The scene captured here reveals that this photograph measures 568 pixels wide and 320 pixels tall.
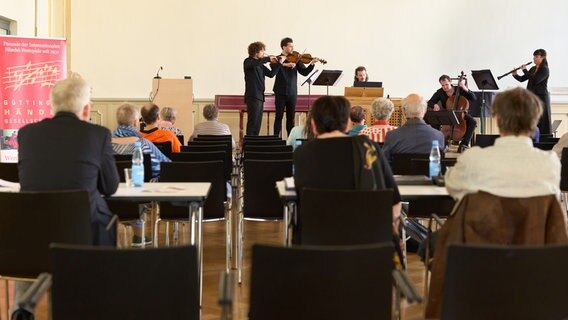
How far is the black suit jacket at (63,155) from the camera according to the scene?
348 cm

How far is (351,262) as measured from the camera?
2262 millimetres

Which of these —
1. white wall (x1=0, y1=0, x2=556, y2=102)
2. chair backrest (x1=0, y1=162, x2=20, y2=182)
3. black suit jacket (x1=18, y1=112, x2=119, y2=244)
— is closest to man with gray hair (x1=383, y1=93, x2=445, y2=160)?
chair backrest (x1=0, y1=162, x2=20, y2=182)

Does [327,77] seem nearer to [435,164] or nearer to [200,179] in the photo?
[200,179]

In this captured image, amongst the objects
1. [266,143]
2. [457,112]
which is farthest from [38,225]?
[457,112]

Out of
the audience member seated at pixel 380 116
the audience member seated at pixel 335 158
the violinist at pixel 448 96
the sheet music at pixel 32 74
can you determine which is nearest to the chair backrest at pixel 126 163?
the audience member seated at pixel 335 158

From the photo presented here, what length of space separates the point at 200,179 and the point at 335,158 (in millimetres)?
1724

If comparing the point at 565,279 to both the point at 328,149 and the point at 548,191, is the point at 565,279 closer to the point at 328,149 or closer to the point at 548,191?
the point at 548,191

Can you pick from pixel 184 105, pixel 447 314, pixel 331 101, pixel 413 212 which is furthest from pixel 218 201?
pixel 184 105

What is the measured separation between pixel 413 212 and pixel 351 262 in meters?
3.09

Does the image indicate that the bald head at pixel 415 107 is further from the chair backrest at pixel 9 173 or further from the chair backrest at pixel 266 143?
the chair backrest at pixel 9 173

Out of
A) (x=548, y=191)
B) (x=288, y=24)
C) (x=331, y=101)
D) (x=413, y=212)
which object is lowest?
(x=413, y=212)

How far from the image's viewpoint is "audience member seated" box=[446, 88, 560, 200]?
3055 millimetres

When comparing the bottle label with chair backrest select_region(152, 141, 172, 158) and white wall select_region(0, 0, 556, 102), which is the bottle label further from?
white wall select_region(0, 0, 556, 102)

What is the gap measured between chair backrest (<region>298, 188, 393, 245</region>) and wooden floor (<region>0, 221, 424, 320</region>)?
3.26 ft
